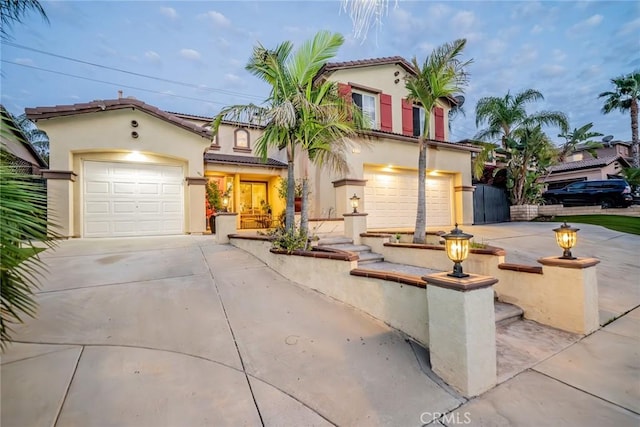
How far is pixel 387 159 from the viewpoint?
10211mm

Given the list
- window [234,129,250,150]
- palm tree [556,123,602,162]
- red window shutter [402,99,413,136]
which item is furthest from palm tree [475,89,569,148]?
window [234,129,250,150]

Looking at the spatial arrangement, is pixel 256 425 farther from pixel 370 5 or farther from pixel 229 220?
pixel 229 220

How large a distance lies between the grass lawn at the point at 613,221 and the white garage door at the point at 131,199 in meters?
15.7

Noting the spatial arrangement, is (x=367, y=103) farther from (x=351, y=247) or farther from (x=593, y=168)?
(x=593, y=168)

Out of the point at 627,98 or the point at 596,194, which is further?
the point at 627,98

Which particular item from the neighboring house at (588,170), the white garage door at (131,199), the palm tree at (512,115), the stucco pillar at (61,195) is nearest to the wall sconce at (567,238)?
the white garage door at (131,199)

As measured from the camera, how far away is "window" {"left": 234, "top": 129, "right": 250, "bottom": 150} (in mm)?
13484

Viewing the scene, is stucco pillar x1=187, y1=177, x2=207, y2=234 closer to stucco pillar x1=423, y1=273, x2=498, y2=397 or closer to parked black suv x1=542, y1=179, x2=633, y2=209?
stucco pillar x1=423, y1=273, x2=498, y2=397

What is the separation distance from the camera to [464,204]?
1216 cm

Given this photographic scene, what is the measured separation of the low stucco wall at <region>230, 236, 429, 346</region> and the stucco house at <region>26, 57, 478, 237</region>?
4155 mm

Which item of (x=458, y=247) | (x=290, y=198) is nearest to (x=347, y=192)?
(x=290, y=198)

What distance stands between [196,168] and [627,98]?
82.8 ft

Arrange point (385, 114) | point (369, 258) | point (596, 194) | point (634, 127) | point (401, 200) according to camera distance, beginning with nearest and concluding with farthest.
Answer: point (369, 258) → point (401, 200) → point (385, 114) → point (596, 194) → point (634, 127)

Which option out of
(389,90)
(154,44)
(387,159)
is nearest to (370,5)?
(387,159)
